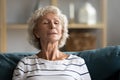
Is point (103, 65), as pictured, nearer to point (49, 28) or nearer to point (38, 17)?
point (49, 28)

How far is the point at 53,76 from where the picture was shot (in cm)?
187

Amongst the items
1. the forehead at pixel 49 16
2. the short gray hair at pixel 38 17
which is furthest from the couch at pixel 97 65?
the forehead at pixel 49 16

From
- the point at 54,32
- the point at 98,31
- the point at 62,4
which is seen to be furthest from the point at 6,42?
the point at 54,32

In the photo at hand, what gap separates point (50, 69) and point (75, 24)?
171 centimetres

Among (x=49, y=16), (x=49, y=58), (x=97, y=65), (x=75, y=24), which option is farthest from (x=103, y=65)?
(x=75, y=24)

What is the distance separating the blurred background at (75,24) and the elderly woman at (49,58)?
1484 millimetres

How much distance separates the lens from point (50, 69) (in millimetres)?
1891

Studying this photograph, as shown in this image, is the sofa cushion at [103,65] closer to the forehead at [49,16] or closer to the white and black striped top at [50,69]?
the white and black striped top at [50,69]

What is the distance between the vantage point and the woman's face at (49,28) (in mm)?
1946

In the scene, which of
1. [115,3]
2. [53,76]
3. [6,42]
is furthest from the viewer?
[115,3]

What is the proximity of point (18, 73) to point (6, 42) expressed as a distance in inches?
66.4

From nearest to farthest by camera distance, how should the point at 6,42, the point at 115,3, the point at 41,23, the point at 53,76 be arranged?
the point at 53,76 → the point at 41,23 → the point at 6,42 → the point at 115,3

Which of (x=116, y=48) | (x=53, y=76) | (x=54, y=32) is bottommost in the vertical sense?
(x=53, y=76)

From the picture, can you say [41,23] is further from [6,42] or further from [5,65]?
[6,42]
